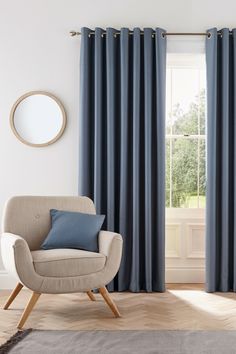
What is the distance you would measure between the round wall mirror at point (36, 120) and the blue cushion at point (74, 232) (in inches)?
39.3

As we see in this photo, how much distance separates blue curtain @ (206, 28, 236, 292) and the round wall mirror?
1.33 meters

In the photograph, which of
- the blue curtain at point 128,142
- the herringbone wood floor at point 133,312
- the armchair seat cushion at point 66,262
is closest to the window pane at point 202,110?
the blue curtain at point 128,142

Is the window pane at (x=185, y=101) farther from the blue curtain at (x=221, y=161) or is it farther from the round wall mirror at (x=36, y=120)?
the round wall mirror at (x=36, y=120)

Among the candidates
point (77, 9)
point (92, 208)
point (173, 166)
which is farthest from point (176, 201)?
point (77, 9)

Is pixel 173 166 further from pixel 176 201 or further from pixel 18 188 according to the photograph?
pixel 18 188

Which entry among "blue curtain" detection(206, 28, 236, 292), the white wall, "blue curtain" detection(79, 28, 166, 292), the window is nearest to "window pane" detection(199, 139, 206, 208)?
the window

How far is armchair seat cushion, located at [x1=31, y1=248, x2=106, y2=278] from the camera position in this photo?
3.49 m

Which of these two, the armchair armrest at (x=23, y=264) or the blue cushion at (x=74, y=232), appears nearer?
the armchair armrest at (x=23, y=264)

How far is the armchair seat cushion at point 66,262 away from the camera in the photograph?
3.49 metres

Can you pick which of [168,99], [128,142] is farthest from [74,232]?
[168,99]

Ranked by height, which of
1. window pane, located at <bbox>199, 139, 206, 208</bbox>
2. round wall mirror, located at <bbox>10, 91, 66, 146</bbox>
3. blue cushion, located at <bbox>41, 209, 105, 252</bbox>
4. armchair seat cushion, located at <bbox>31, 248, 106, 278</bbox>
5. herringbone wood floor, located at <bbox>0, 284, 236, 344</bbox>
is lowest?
herringbone wood floor, located at <bbox>0, 284, 236, 344</bbox>

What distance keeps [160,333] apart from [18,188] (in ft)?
6.87

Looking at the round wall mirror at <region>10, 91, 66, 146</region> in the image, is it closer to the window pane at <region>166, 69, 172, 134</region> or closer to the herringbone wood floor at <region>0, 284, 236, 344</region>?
the window pane at <region>166, 69, 172, 134</region>

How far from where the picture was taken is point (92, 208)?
4312 millimetres
